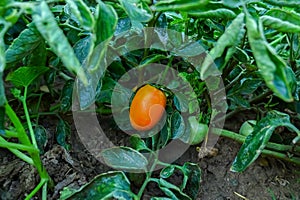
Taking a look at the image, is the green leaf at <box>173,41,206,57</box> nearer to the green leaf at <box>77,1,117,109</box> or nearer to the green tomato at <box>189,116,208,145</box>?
the green tomato at <box>189,116,208,145</box>

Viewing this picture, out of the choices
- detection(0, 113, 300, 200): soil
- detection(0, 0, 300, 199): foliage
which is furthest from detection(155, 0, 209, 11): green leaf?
detection(0, 113, 300, 200): soil

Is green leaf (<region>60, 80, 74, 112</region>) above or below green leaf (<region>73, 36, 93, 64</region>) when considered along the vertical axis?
below

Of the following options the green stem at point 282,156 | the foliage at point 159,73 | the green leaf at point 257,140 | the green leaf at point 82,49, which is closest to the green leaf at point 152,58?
the foliage at point 159,73

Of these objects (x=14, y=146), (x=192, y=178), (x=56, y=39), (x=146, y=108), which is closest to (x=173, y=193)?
(x=192, y=178)

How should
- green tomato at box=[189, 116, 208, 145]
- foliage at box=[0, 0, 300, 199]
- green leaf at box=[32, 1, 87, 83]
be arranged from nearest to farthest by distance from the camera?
green leaf at box=[32, 1, 87, 83], foliage at box=[0, 0, 300, 199], green tomato at box=[189, 116, 208, 145]

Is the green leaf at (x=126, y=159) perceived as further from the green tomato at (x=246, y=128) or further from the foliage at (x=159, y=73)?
the green tomato at (x=246, y=128)

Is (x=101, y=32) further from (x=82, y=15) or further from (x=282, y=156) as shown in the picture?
(x=282, y=156)
